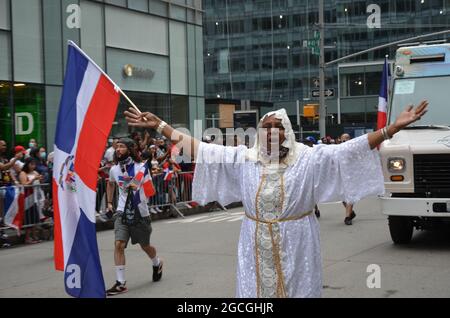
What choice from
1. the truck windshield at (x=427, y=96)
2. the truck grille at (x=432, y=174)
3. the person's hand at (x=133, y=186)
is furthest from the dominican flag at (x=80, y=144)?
the truck windshield at (x=427, y=96)

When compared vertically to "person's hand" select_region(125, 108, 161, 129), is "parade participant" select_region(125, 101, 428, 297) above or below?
below

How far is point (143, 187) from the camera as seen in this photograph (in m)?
8.12

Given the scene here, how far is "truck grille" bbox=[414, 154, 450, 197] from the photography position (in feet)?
29.6

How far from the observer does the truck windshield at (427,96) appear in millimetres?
9828

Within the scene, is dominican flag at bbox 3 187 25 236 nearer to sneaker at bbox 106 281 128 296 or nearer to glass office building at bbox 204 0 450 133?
sneaker at bbox 106 281 128 296

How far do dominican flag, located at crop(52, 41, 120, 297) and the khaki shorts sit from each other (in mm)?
1834

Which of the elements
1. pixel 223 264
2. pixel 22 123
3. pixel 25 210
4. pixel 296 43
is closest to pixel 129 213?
pixel 223 264

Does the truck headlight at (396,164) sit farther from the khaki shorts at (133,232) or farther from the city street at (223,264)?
the khaki shorts at (133,232)

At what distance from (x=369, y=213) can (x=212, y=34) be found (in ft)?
215

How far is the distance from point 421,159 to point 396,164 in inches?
14.1

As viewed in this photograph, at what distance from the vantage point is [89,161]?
5836 millimetres

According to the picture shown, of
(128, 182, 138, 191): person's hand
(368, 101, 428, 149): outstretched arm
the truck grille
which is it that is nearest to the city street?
the truck grille

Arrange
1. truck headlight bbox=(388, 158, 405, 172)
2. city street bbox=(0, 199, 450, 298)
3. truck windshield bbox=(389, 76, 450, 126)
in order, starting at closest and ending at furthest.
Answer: city street bbox=(0, 199, 450, 298) < truck headlight bbox=(388, 158, 405, 172) < truck windshield bbox=(389, 76, 450, 126)
